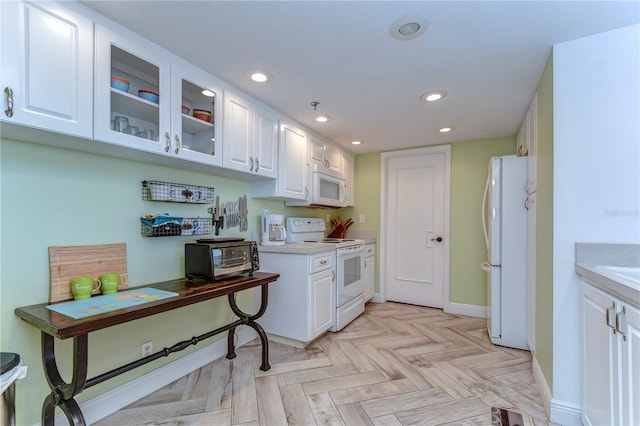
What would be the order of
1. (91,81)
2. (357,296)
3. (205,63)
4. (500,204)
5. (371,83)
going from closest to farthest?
(91,81), (205,63), (371,83), (500,204), (357,296)

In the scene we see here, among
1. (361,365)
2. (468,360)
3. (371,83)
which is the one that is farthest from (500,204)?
(361,365)

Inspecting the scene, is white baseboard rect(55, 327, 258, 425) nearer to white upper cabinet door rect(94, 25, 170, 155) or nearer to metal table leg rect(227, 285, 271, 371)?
metal table leg rect(227, 285, 271, 371)

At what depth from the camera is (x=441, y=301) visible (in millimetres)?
3855

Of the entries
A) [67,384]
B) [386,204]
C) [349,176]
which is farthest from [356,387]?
[349,176]

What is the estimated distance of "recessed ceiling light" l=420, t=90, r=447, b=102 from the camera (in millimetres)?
2311

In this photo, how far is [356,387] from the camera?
2.04 meters

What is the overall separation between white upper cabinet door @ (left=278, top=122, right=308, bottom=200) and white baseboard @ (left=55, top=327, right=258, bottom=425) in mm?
1524

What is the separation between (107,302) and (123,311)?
0.74 ft

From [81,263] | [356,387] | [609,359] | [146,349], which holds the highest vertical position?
[81,263]

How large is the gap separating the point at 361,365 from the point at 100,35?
2795 millimetres

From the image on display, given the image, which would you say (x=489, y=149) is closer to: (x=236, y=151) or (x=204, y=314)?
(x=236, y=151)

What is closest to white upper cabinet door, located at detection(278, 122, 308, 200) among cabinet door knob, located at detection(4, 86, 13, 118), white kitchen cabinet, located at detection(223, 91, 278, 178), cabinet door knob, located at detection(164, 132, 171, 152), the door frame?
white kitchen cabinet, located at detection(223, 91, 278, 178)

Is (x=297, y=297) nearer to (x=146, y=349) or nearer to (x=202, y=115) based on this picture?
(x=146, y=349)

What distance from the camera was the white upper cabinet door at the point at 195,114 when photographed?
1.83 metres
